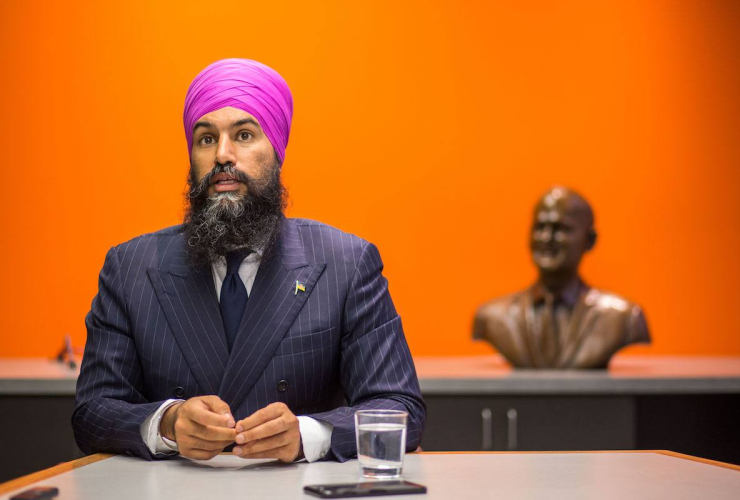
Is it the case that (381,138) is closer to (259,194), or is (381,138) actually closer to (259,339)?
(259,194)

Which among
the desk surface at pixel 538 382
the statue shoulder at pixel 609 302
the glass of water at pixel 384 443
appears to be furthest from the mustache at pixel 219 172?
the statue shoulder at pixel 609 302

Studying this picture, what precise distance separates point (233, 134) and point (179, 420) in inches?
30.8

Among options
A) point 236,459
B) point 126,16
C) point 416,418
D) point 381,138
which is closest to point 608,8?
point 381,138

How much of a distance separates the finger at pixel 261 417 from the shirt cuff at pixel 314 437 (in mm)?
55

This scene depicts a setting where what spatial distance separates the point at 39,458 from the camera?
3.19 m

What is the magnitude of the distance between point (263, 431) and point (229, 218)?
68cm

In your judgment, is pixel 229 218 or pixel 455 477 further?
pixel 229 218

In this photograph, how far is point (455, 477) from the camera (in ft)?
4.59

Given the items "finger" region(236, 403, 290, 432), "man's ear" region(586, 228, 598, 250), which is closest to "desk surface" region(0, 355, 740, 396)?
"man's ear" region(586, 228, 598, 250)

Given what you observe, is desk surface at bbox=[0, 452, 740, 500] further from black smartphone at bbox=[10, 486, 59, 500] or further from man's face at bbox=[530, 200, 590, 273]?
man's face at bbox=[530, 200, 590, 273]

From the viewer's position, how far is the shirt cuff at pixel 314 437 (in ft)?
5.18

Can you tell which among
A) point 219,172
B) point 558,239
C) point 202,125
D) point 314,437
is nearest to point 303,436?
point 314,437

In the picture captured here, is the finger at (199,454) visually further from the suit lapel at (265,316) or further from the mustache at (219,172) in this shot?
the mustache at (219,172)

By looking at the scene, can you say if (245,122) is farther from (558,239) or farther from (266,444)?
(558,239)
